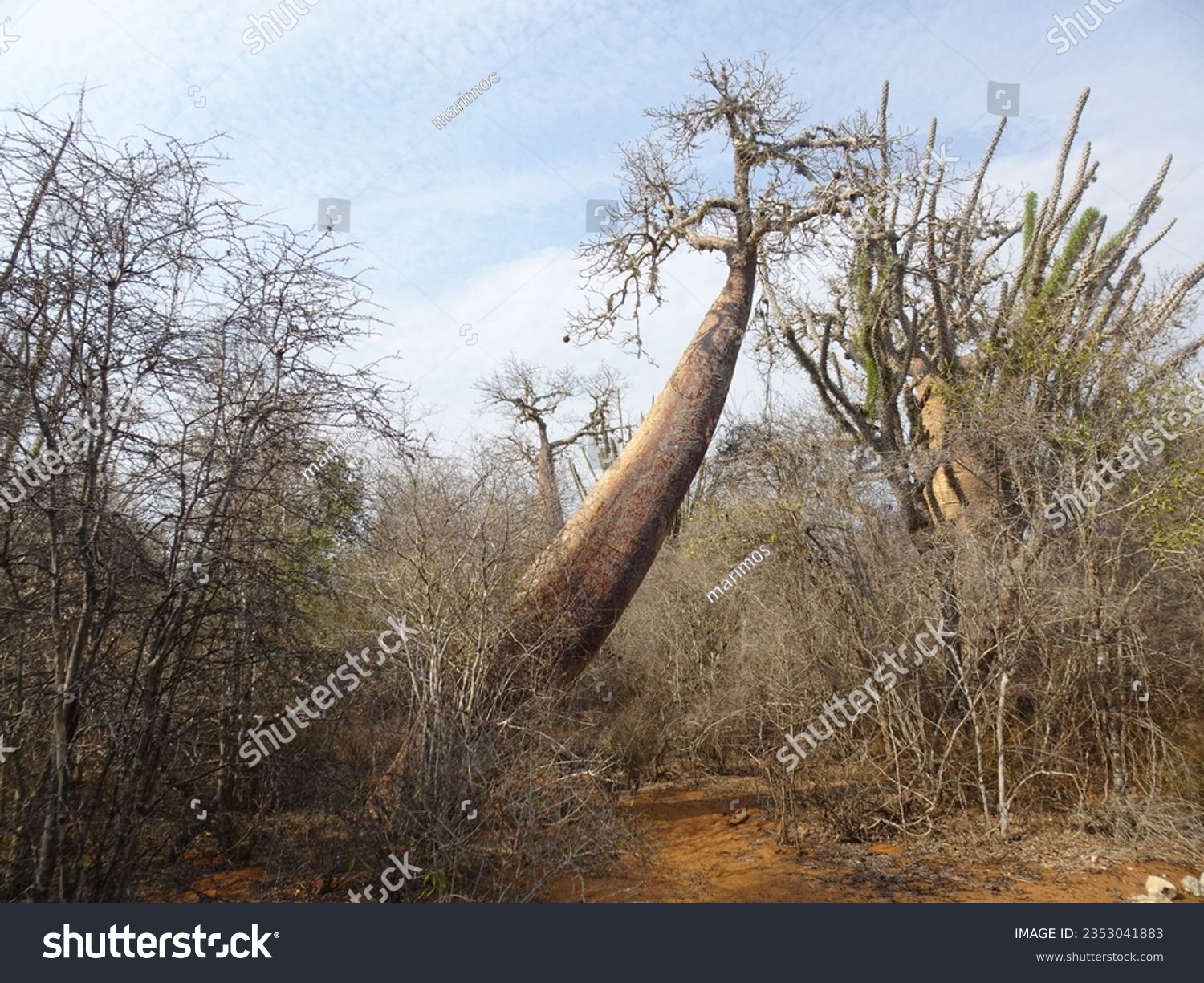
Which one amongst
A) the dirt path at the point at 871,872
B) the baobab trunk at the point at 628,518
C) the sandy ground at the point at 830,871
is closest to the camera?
the sandy ground at the point at 830,871

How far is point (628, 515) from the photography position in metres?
7.00

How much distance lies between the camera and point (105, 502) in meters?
3.86

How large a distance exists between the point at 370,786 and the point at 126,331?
111 inches

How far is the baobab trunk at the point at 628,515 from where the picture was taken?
21.3ft

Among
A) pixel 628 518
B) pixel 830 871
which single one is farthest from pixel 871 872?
pixel 628 518

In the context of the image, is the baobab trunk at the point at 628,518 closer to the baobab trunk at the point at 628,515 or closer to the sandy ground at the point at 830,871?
the baobab trunk at the point at 628,515

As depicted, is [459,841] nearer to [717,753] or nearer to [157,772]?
[157,772]

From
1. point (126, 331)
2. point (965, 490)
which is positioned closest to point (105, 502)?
point (126, 331)

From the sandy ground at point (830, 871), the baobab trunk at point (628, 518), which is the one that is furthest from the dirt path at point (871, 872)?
the baobab trunk at point (628, 518)

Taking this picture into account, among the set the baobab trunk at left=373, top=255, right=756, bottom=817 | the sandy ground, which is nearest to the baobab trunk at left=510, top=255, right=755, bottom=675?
the baobab trunk at left=373, top=255, right=756, bottom=817

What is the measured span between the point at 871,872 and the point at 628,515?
311 centimetres

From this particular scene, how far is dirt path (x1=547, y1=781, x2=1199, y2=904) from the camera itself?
16.6 feet

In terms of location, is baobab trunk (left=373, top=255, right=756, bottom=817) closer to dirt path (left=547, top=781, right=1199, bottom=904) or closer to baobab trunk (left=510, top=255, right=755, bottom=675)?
baobab trunk (left=510, top=255, right=755, bottom=675)

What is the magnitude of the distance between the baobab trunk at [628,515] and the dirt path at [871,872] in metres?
1.55
